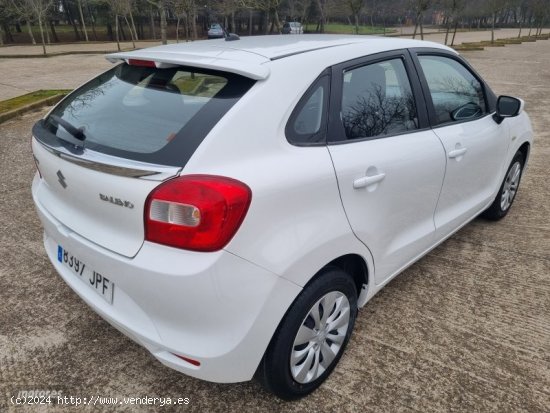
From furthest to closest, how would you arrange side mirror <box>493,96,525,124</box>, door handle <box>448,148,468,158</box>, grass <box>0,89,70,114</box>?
grass <box>0,89,70,114</box>
side mirror <box>493,96,525,124</box>
door handle <box>448,148,468,158</box>

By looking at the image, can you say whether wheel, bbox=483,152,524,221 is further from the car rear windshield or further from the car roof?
the car rear windshield

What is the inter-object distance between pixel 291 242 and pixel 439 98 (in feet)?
5.40

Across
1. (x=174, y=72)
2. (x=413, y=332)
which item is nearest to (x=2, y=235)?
(x=174, y=72)

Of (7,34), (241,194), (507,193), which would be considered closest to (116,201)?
(241,194)

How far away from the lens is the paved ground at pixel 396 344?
2.16m

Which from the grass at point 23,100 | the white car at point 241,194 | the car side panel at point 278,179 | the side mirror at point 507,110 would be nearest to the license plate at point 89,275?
the white car at point 241,194

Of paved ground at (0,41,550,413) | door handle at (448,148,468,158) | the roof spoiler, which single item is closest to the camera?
the roof spoiler

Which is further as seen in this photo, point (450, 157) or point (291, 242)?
point (450, 157)

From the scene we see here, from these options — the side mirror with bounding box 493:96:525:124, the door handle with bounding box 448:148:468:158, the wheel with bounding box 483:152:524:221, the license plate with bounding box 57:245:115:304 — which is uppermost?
the side mirror with bounding box 493:96:525:124

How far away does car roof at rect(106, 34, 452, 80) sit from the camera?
1.90 metres

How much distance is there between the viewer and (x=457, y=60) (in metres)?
3.16

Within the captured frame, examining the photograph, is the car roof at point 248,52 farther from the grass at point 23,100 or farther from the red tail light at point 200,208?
the grass at point 23,100

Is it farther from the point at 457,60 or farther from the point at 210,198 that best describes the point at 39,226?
the point at 457,60

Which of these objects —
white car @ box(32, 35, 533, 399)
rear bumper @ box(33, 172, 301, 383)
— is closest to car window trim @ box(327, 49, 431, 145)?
white car @ box(32, 35, 533, 399)
